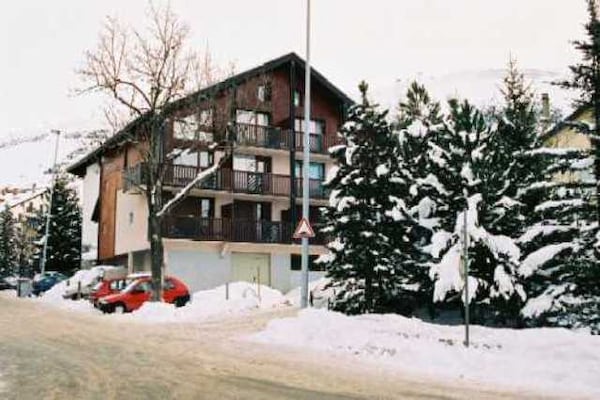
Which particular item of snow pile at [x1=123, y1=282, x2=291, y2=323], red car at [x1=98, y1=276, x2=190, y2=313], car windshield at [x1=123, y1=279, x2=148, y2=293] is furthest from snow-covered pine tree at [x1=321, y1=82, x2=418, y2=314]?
car windshield at [x1=123, y1=279, x2=148, y2=293]

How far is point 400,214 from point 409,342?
7.15m

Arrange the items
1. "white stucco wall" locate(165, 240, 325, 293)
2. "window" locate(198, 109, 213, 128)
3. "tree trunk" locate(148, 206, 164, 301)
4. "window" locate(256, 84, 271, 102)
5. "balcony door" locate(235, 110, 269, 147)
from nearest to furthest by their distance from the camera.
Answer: "tree trunk" locate(148, 206, 164, 301), "window" locate(198, 109, 213, 128), "white stucco wall" locate(165, 240, 325, 293), "balcony door" locate(235, 110, 269, 147), "window" locate(256, 84, 271, 102)

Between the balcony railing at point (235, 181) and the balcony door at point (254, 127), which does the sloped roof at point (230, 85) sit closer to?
the balcony door at point (254, 127)

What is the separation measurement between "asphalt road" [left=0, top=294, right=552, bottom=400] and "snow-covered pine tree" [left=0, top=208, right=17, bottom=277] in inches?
2846

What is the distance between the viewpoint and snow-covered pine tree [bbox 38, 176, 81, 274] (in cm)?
6009

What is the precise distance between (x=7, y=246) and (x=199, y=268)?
180 ft

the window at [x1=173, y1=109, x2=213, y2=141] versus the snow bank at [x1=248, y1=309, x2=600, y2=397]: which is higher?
the window at [x1=173, y1=109, x2=213, y2=141]

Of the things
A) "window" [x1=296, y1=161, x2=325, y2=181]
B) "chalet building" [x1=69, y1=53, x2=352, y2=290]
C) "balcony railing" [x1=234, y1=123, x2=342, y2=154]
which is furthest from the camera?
"window" [x1=296, y1=161, x2=325, y2=181]

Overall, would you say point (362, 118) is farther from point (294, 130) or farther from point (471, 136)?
point (294, 130)

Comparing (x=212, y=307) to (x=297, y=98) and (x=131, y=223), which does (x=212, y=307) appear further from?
(x=297, y=98)

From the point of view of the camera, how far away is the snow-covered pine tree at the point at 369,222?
70.8ft

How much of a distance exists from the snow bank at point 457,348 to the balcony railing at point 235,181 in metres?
20.9

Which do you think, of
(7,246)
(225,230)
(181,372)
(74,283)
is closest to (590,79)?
(181,372)

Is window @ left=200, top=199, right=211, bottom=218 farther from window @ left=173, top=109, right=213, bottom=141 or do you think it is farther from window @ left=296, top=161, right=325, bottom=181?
window @ left=296, top=161, right=325, bottom=181
